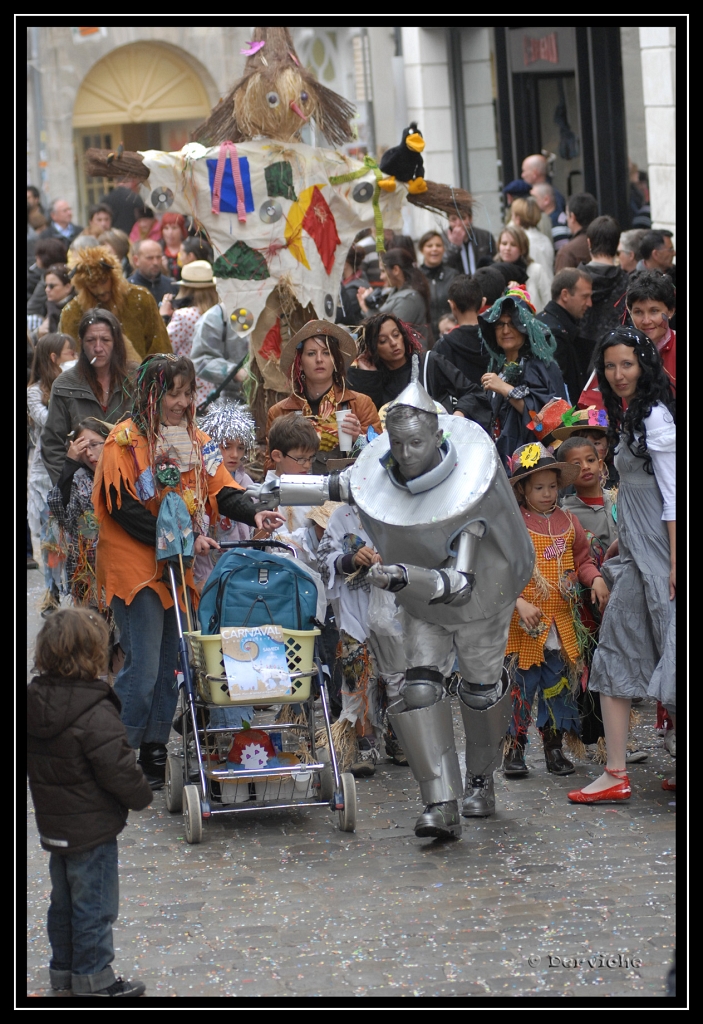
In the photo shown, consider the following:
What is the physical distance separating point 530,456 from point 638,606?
79 centimetres

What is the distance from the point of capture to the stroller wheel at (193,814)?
5.38 meters

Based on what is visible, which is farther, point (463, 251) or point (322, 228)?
point (463, 251)

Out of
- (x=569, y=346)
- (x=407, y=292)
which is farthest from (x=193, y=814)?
(x=407, y=292)

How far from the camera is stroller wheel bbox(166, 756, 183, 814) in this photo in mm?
5766

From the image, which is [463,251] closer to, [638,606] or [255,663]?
[638,606]

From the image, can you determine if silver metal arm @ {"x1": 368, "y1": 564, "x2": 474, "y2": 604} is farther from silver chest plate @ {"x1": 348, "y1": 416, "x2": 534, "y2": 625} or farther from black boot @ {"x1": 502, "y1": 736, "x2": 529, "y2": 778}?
black boot @ {"x1": 502, "y1": 736, "x2": 529, "y2": 778}

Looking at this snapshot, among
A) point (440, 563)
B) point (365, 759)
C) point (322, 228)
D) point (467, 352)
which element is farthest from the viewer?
point (322, 228)

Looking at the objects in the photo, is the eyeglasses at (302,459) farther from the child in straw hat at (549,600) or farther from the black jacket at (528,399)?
the black jacket at (528,399)

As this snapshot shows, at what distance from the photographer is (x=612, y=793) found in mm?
5625

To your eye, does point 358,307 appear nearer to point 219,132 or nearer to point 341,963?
point 219,132

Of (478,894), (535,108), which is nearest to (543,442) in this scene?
(478,894)

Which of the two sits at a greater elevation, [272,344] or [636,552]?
[272,344]

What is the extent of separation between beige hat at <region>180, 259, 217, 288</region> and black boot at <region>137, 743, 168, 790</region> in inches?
169

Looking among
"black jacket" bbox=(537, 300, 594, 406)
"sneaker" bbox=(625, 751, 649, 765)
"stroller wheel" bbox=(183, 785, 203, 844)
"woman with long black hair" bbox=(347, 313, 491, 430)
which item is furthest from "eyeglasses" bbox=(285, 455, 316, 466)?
"black jacket" bbox=(537, 300, 594, 406)
